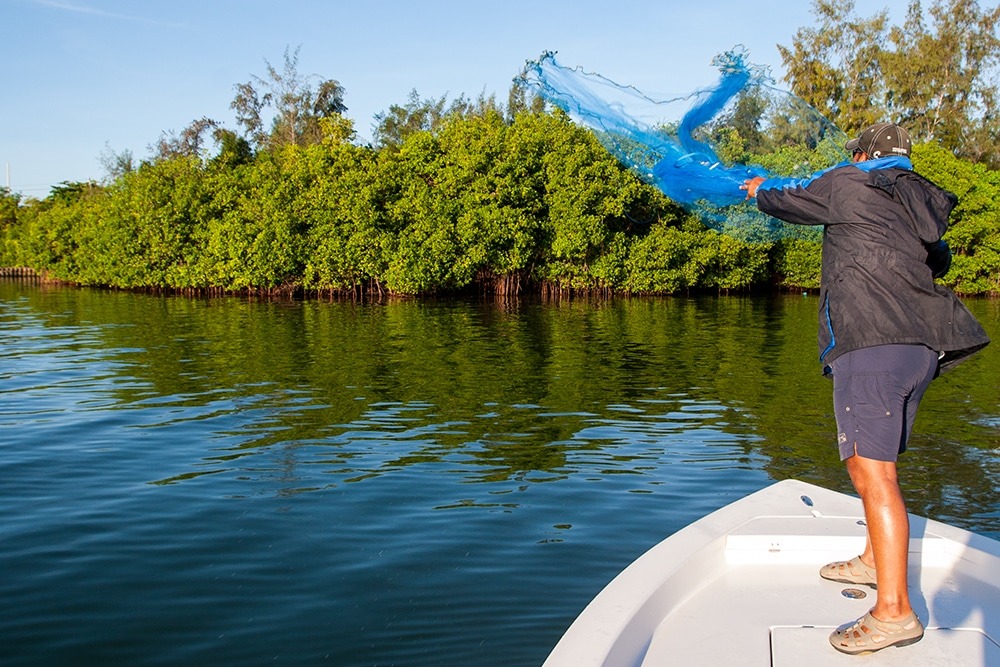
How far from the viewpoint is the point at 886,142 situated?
404cm

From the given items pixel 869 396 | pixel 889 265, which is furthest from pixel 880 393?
pixel 889 265

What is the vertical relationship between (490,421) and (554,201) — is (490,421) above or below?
below

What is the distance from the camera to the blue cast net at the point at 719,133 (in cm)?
529

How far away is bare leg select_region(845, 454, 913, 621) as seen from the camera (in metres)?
3.47

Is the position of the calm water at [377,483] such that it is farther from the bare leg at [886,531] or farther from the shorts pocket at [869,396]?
the shorts pocket at [869,396]

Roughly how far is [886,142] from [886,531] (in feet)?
5.70

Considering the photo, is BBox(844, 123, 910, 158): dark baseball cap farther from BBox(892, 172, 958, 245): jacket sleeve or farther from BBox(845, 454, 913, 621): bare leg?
BBox(845, 454, 913, 621): bare leg

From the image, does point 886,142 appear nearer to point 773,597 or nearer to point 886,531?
point 886,531

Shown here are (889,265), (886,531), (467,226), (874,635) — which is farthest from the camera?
(467,226)

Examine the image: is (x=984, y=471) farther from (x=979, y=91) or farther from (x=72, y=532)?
(x=979, y=91)

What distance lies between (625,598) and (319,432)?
760 centimetres

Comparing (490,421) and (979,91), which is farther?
(979,91)

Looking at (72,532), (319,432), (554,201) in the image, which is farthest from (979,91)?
(72,532)

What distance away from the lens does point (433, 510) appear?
736cm
